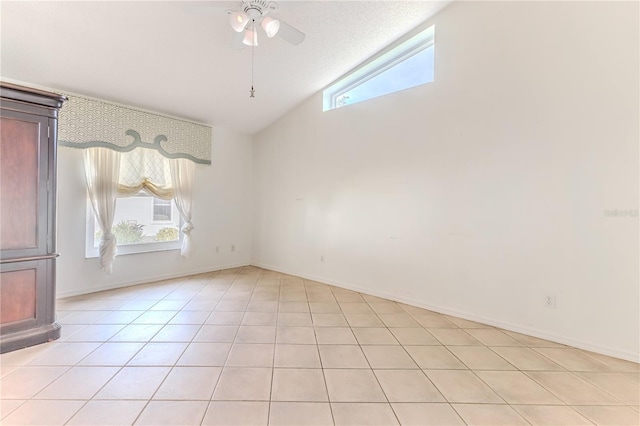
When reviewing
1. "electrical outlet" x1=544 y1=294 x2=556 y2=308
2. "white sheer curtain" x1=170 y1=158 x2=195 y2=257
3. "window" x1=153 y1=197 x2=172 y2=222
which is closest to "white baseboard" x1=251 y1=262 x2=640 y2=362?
"electrical outlet" x1=544 y1=294 x2=556 y2=308

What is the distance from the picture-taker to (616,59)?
2.28 meters

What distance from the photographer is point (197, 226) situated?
4742 mm

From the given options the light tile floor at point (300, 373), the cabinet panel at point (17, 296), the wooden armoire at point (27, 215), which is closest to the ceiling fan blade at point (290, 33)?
the wooden armoire at point (27, 215)

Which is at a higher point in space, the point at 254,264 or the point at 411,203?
the point at 411,203

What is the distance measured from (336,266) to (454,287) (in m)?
1.70

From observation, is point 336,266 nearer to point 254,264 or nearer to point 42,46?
point 254,264

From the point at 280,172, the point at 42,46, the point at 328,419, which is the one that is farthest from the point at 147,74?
the point at 328,419

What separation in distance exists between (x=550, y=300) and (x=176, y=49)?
4.51m

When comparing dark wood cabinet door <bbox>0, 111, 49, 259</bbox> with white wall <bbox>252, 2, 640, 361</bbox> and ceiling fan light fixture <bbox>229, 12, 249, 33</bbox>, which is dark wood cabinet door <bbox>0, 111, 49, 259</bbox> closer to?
ceiling fan light fixture <bbox>229, 12, 249, 33</bbox>

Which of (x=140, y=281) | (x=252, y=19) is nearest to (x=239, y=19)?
(x=252, y=19)

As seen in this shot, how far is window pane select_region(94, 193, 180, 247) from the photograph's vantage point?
3.95m

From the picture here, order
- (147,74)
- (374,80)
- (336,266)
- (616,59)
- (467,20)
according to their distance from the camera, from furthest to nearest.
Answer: (336,266), (374,80), (147,74), (467,20), (616,59)

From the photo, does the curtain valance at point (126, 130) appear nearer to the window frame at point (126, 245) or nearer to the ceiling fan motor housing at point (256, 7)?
the window frame at point (126, 245)

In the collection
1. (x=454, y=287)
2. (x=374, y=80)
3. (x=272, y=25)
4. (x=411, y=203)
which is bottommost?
(x=454, y=287)
